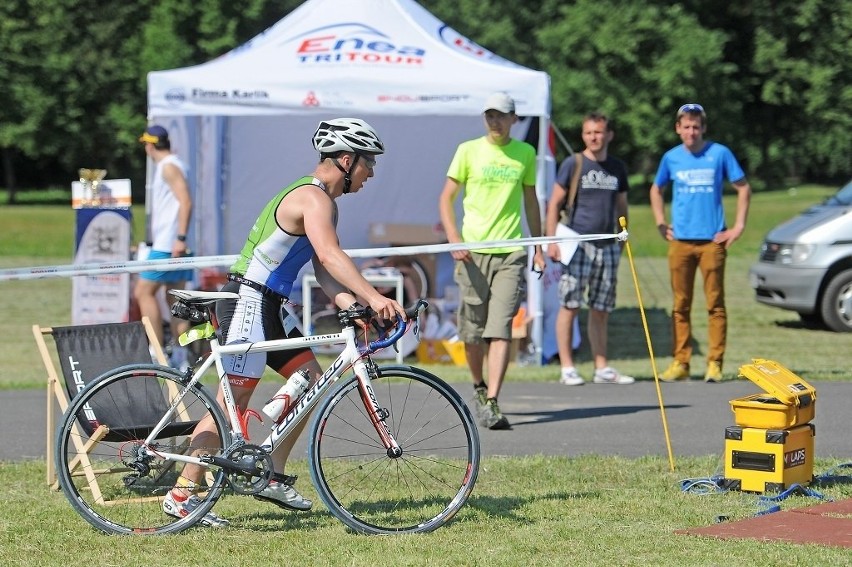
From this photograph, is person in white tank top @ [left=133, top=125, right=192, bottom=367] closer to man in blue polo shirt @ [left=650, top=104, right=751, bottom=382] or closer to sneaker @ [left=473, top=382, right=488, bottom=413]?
sneaker @ [left=473, top=382, right=488, bottom=413]

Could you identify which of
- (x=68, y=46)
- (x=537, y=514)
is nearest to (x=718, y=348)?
(x=537, y=514)

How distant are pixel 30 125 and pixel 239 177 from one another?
46565 mm


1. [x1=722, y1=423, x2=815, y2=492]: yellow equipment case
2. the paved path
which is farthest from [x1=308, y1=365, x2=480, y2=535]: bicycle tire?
the paved path

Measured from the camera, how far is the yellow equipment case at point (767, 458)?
269 inches

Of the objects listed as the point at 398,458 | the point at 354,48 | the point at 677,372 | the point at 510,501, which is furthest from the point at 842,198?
the point at 398,458

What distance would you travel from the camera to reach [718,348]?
11.2m

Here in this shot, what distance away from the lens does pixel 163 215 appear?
11664mm

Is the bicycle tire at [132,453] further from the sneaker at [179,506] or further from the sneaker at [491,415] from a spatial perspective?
the sneaker at [491,415]

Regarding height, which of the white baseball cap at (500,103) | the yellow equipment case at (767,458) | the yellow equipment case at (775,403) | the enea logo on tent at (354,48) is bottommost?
the yellow equipment case at (767,458)

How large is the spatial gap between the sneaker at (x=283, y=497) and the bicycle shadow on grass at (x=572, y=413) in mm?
3182

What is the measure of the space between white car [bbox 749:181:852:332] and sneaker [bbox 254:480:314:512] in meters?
9.48

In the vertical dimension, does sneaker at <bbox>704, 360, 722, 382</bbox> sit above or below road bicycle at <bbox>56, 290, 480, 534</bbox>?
below

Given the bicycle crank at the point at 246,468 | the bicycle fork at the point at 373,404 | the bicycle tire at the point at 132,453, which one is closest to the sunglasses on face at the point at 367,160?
the bicycle fork at the point at 373,404

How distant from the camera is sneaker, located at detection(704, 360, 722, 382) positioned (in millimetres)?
11211
